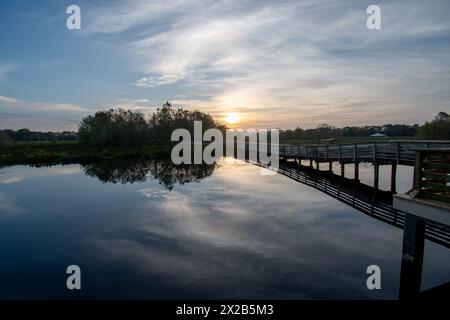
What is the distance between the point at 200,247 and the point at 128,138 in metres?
71.0

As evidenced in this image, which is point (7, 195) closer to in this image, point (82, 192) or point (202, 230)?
point (82, 192)

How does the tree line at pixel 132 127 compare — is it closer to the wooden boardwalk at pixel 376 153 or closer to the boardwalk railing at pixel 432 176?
the wooden boardwalk at pixel 376 153

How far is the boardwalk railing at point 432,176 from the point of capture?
6.74 meters

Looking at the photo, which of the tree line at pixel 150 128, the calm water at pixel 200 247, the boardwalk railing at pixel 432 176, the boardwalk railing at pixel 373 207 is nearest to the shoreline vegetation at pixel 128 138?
the tree line at pixel 150 128

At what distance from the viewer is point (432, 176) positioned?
6.97m

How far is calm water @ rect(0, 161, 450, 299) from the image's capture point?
7832 mm

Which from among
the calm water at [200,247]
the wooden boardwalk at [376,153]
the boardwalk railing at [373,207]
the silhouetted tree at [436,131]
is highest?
the silhouetted tree at [436,131]

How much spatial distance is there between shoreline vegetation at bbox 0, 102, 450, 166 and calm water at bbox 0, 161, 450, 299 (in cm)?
3116

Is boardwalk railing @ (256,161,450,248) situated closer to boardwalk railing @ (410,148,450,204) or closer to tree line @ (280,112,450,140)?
boardwalk railing @ (410,148,450,204)

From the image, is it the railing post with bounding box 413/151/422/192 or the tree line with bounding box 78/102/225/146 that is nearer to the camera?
the railing post with bounding box 413/151/422/192

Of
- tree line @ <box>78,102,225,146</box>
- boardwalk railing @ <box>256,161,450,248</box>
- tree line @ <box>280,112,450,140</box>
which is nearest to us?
boardwalk railing @ <box>256,161,450,248</box>

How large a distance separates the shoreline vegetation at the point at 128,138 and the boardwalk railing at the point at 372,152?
17561 millimetres

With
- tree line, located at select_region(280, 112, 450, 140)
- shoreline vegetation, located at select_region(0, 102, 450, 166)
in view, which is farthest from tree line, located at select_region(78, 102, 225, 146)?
tree line, located at select_region(280, 112, 450, 140)
